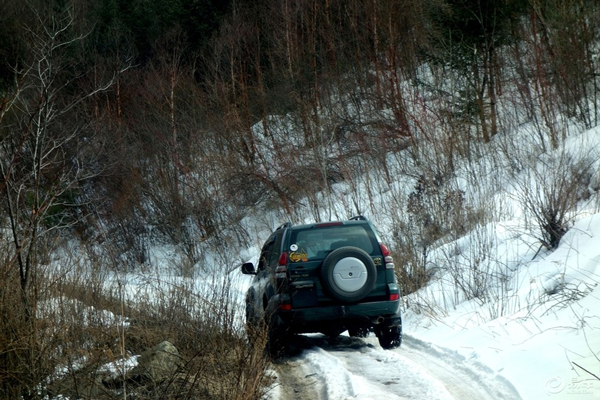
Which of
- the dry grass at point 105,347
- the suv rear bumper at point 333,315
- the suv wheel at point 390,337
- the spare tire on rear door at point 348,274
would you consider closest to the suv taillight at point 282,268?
the suv rear bumper at point 333,315

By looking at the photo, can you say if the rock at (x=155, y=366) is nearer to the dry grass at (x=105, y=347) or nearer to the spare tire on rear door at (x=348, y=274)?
the dry grass at (x=105, y=347)

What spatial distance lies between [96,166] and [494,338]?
28.5 meters

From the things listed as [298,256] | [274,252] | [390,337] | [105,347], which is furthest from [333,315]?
[105,347]

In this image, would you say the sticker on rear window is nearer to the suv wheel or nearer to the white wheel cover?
the white wheel cover

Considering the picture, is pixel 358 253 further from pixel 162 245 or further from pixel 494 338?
pixel 162 245

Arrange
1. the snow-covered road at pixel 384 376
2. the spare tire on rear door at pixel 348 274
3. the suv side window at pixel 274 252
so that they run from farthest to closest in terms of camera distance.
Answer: the suv side window at pixel 274 252, the spare tire on rear door at pixel 348 274, the snow-covered road at pixel 384 376

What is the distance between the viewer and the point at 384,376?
7656 mm

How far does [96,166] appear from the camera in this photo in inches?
1340

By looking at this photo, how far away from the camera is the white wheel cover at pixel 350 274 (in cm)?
904

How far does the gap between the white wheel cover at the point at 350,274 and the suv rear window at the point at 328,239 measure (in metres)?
0.39

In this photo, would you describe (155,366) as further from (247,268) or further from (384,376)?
(247,268)

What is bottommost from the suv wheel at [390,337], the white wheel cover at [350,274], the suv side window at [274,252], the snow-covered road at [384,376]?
the snow-covered road at [384,376]

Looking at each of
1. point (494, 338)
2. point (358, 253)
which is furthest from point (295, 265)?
point (494, 338)

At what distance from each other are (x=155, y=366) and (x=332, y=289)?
2.96 metres
